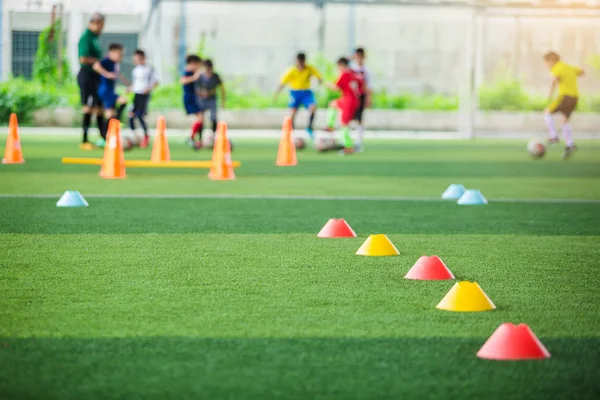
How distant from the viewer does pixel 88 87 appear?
824 inches

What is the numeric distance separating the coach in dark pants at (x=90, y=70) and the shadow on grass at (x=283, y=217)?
834 cm

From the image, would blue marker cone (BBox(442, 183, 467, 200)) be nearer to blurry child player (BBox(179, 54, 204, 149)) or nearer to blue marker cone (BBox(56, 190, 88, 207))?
blue marker cone (BBox(56, 190, 88, 207))

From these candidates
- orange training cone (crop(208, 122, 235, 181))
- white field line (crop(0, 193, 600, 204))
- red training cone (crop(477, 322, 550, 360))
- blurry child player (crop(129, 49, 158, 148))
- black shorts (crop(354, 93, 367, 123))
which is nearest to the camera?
red training cone (crop(477, 322, 550, 360))

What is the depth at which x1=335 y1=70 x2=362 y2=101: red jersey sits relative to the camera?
75.7 ft

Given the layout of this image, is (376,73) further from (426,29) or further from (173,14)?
(173,14)

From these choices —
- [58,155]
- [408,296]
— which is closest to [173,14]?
[58,155]

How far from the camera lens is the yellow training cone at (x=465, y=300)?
6.32 meters

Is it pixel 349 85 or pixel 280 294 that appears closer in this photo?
pixel 280 294

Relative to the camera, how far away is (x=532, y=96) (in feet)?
121

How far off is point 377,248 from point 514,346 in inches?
140

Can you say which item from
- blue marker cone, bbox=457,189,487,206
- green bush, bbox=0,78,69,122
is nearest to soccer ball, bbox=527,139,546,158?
blue marker cone, bbox=457,189,487,206

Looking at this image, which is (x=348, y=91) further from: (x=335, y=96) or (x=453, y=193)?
(x=335, y=96)

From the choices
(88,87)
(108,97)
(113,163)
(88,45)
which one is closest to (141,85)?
(108,97)

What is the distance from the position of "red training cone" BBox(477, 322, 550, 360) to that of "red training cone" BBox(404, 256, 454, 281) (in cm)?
225
